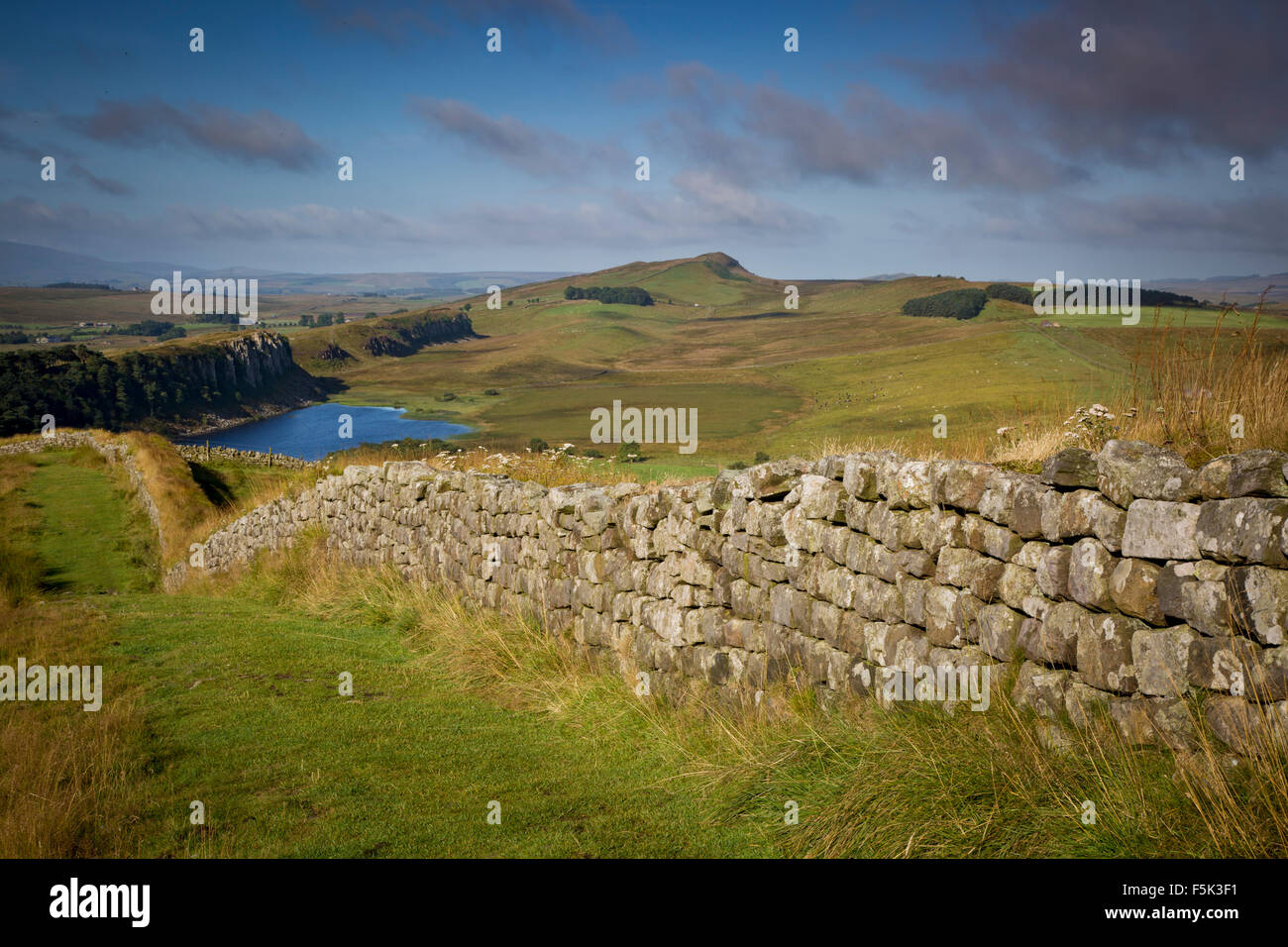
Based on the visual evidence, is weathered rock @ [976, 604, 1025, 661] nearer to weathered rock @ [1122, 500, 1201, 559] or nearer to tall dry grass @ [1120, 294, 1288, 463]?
weathered rock @ [1122, 500, 1201, 559]

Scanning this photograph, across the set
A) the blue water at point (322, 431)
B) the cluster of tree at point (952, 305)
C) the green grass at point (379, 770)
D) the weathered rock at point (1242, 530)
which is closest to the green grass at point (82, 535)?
the green grass at point (379, 770)

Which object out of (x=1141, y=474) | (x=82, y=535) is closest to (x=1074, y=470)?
(x=1141, y=474)

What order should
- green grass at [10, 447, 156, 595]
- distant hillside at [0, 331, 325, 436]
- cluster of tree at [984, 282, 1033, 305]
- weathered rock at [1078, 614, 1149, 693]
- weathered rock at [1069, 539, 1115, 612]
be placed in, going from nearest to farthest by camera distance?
weathered rock at [1078, 614, 1149, 693] → weathered rock at [1069, 539, 1115, 612] → green grass at [10, 447, 156, 595] → distant hillside at [0, 331, 325, 436] → cluster of tree at [984, 282, 1033, 305]

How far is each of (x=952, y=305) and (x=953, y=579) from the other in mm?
157132

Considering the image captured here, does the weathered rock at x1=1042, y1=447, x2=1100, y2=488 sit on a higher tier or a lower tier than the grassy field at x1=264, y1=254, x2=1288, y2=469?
lower

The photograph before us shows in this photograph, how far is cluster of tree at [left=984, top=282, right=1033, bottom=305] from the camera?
142625 millimetres

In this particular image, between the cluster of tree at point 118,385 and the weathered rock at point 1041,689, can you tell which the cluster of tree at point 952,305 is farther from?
the weathered rock at point 1041,689

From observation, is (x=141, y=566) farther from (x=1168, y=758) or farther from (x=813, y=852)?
(x=1168, y=758)

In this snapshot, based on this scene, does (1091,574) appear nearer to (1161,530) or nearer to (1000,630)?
(1161,530)

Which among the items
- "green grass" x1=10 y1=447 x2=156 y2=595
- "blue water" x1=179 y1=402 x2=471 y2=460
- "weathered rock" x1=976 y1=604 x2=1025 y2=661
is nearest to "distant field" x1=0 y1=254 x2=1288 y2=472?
"weathered rock" x1=976 y1=604 x2=1025 y2=661

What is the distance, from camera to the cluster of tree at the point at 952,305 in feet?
470

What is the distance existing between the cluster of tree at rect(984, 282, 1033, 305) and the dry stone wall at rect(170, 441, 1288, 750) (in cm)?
14704

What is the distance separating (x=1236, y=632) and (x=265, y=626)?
40.1 ft
